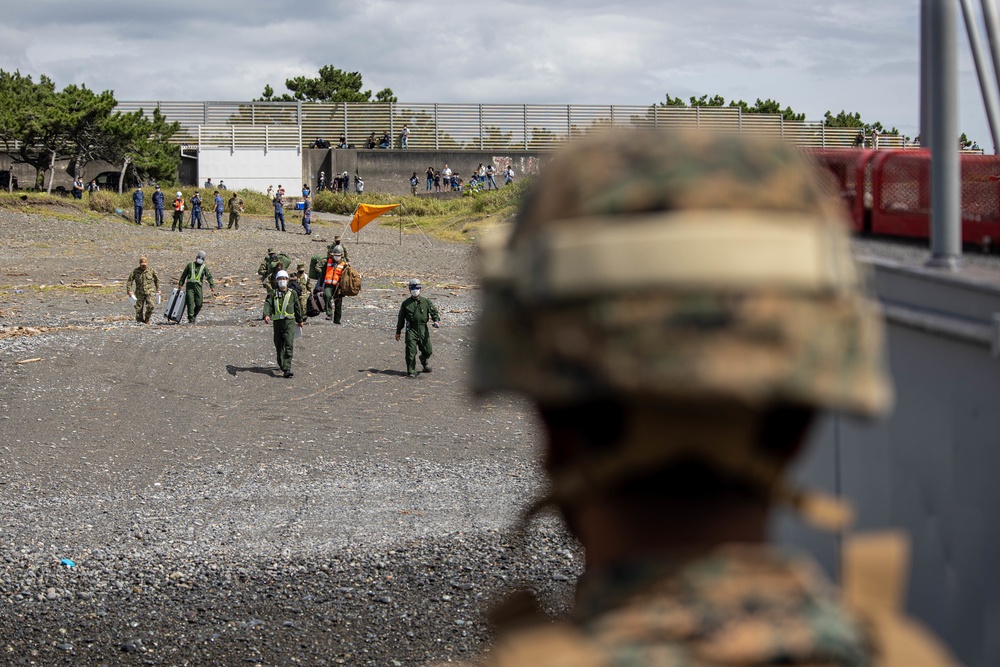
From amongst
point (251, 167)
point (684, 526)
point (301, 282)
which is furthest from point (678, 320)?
point (251, 167)

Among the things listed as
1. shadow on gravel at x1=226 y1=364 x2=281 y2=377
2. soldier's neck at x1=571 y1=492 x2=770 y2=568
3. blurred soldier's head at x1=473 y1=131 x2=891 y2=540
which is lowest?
shadow on gravel at x1=226 y1=364 x2=281 y2=377

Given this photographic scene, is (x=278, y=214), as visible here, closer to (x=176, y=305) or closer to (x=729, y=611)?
(x=176, y=305)

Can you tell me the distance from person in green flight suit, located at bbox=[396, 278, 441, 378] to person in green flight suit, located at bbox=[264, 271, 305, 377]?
1789mm

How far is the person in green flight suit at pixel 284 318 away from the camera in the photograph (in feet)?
59.0

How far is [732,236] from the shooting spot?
3.29 feet

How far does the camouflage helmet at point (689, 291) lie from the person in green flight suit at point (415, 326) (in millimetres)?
17019

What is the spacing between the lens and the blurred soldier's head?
39.5 inches

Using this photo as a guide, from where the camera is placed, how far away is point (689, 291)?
1.01m

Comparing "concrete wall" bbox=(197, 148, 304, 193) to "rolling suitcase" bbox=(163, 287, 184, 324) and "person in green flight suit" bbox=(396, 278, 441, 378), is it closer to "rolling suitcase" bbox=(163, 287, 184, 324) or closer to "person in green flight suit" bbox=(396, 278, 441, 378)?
"rolling suitcase" bbox=(163, 287, 184, 324)

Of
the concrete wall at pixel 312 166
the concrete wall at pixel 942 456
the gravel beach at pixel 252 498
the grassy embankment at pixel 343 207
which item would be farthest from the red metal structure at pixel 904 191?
the concrete wall at pixel 312 166

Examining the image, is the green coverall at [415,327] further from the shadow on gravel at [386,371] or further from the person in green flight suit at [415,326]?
the shadow on gravel at [386,371]

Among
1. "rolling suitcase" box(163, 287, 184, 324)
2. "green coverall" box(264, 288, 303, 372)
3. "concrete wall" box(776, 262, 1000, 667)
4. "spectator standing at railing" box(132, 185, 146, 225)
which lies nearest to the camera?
"concrete wall" box(776, 262, 1000, 667)

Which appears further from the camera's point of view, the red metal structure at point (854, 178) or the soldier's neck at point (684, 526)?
the red metal structure at point (854, 178)

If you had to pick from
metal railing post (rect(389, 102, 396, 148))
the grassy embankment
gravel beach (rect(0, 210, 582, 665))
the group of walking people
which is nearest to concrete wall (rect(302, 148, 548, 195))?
metal railing post (rect(389, 102, 396, 148))
